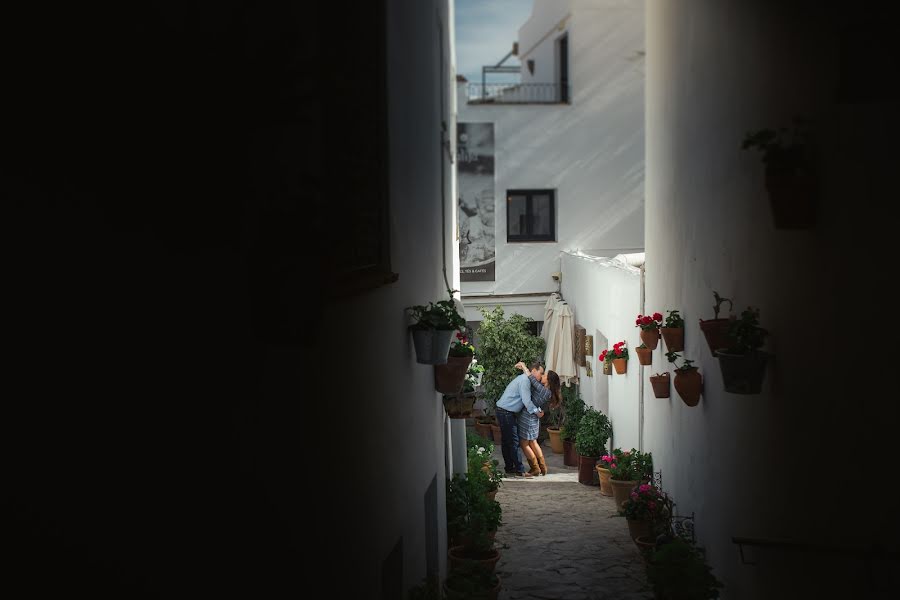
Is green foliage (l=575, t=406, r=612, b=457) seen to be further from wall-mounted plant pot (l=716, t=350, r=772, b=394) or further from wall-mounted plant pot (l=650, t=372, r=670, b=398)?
wall-mounted plant pot (l=716, t=350, r=772, b=394)

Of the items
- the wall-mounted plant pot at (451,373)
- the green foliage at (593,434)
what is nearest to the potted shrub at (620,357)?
the green foliage at (593,434)

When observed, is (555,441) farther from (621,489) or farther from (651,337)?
(651,337)

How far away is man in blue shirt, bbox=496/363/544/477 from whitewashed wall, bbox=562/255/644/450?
140cm

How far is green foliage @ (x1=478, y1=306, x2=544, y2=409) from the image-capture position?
766 inches

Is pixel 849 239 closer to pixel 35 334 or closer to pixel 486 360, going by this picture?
Answer: pixel 35 334

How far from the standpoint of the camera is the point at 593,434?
48.3ft

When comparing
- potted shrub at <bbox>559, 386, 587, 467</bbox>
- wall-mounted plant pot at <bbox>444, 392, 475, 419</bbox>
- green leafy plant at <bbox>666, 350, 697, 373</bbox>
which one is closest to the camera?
green leafy plant at <bbox>666, 350, 697, 373</bbox>

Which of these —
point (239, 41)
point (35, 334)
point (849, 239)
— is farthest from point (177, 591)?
point (849, 239)

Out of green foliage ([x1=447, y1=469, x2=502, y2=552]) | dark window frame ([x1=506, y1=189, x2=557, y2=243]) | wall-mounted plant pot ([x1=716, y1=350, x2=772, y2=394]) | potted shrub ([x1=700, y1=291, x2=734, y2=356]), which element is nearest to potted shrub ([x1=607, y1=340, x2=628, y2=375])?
green foliage ([x1=447, y1=469, x2=502, y2=552])

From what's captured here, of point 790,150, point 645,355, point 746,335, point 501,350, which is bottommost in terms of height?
point 501,350

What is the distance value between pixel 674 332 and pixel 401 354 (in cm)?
377

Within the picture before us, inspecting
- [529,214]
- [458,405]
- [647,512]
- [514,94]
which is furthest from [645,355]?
[514,94]

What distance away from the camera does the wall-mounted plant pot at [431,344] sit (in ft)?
22.5

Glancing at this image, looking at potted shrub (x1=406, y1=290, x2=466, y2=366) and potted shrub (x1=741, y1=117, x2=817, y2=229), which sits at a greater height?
potted shrub (x1=741, y1=117, x2=817, y2=229)
